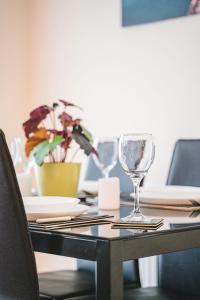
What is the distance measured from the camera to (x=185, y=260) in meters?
2.12

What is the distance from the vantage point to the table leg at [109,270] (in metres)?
1.33

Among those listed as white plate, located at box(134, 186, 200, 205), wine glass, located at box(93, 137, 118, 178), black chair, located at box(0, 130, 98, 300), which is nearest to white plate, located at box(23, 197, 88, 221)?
black chair, located at box(0, 130, 98, 300)

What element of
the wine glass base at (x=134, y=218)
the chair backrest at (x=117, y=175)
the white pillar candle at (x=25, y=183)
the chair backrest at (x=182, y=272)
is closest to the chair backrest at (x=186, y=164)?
the chair backrest at (x=117, y=175)

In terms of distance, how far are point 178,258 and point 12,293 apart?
2.71ft

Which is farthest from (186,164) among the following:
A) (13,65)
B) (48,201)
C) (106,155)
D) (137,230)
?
(13,65)

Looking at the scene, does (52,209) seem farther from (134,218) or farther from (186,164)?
(186,164)

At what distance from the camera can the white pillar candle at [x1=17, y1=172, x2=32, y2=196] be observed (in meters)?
2.12

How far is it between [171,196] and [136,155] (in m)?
0.46

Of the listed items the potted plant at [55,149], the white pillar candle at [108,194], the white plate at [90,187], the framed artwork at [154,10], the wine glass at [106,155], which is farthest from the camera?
the framed artwork at [154,10]

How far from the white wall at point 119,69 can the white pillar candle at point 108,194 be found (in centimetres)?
118

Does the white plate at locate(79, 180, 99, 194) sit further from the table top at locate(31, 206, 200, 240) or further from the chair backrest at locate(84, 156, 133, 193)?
the table top at locate(31, 206, 200, 240)

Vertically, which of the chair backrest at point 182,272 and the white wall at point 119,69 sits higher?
the white wall at point 119,69

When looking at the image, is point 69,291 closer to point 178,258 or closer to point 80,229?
point 178,258

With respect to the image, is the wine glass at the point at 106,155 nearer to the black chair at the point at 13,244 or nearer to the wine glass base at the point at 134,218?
the wine glass base at the point at 134,218
